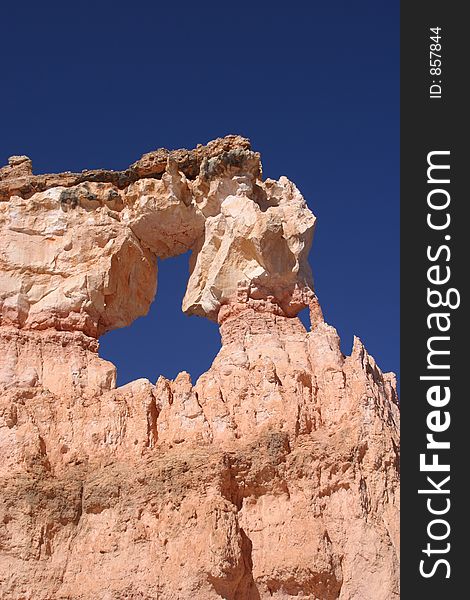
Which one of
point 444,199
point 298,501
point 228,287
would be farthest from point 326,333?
point 444,199

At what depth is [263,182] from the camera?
2391 cm

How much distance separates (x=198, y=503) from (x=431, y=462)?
5.43 m

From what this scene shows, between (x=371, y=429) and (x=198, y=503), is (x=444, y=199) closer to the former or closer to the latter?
(x=371, y=429)

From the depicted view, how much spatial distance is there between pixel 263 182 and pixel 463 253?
947 centimetres

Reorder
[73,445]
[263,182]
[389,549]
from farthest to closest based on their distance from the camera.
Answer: [263,182], [73,445], [389,549]

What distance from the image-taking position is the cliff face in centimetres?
1841

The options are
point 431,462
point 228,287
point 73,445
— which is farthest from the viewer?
point 228,287

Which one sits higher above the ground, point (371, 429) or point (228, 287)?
point (228, 287)

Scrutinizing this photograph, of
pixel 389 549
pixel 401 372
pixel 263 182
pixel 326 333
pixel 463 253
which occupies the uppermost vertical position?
pixel 263 182

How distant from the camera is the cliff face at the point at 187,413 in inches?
725

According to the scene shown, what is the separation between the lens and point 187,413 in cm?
2023

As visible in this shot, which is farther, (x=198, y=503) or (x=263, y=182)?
(x=263, y=182)

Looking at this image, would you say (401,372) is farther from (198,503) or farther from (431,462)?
(198,503)

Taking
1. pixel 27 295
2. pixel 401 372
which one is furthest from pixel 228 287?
pixel 401 372
